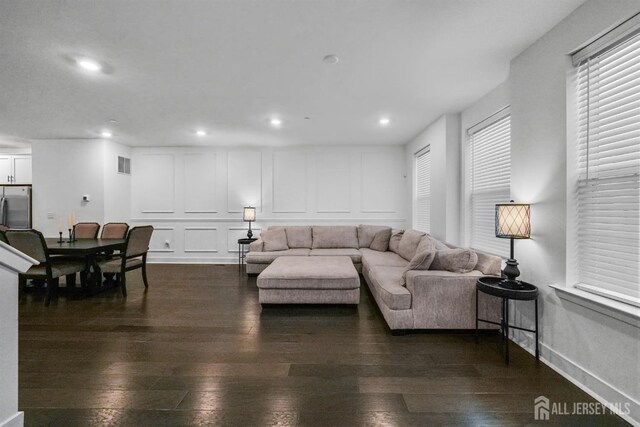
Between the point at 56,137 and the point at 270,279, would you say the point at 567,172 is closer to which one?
the point at 270,279

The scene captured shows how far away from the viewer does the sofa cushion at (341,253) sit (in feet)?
15.3

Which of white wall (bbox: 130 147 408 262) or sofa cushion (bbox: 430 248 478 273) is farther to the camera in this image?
white wall (bbox: 130 147 408 262)

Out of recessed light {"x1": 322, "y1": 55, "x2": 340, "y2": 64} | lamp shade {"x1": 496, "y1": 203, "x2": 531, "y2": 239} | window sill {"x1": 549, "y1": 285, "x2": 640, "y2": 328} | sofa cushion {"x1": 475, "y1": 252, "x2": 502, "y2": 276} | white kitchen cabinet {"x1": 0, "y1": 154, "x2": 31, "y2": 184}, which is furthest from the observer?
white kitchen cabinet {"x1": 0, "y1": 154, "x2": 31, "y2": 184}

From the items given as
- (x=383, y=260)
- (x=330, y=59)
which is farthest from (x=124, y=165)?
(x=383, y=260)

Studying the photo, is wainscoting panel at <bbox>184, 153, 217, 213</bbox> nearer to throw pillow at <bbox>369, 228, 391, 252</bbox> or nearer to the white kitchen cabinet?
the white kitchen cabinet

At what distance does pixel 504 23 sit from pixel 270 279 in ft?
10.2

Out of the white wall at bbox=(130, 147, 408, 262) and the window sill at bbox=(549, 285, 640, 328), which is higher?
the white wall at bbox=(130, 147, 408, 262)

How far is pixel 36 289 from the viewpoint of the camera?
3.92 metres

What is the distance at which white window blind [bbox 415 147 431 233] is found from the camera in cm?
458

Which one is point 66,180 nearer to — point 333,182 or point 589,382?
point 333,182

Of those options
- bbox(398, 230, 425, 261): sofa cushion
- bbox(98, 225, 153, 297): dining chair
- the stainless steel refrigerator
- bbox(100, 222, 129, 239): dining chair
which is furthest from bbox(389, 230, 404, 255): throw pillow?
the stainless steel refrigerator

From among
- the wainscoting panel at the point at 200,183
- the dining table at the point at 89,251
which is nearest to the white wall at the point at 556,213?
the dining table at the point at 89,251

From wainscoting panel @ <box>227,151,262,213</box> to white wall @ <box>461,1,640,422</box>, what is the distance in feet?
14.9

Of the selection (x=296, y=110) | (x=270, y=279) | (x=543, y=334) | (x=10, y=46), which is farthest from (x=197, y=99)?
(x=543, y=334)
